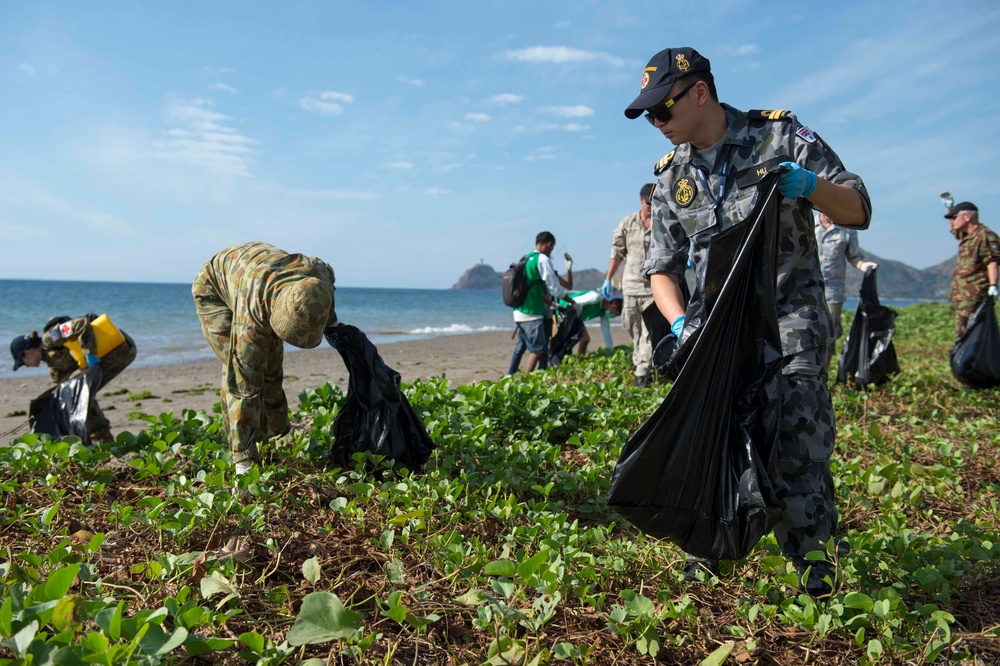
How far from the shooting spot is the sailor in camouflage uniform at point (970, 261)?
6.89 metres

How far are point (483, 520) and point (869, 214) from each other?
1984mm

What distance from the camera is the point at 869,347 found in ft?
22.3

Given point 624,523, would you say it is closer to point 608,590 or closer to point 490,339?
point 608,590

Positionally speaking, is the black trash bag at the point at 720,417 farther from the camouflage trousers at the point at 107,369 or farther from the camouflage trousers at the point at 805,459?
the camouflage trousers at the point at 107,369

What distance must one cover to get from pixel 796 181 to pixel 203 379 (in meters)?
10.3

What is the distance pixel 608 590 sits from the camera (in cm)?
262

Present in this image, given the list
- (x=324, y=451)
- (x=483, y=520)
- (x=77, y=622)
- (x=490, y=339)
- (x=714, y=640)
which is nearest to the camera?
(x=77, y=622)

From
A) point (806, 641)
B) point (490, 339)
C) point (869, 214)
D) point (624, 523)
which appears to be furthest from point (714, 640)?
point (490, 339)

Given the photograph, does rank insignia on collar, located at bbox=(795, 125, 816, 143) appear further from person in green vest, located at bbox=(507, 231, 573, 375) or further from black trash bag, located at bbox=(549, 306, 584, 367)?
black trash bag, located at bbox=(549, 306, 584, 367)

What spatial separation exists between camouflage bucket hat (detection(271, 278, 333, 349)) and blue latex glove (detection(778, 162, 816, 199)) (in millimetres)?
2027

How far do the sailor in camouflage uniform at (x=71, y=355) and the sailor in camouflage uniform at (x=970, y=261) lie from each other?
7604 mm

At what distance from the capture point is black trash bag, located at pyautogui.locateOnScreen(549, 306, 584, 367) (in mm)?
9102

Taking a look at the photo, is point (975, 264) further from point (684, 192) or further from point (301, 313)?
point (301, 313)

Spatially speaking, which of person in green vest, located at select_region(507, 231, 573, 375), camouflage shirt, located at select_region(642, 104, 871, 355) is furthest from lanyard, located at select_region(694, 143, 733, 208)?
person in green vest, located at select_region(507, 231, 573, 375)
